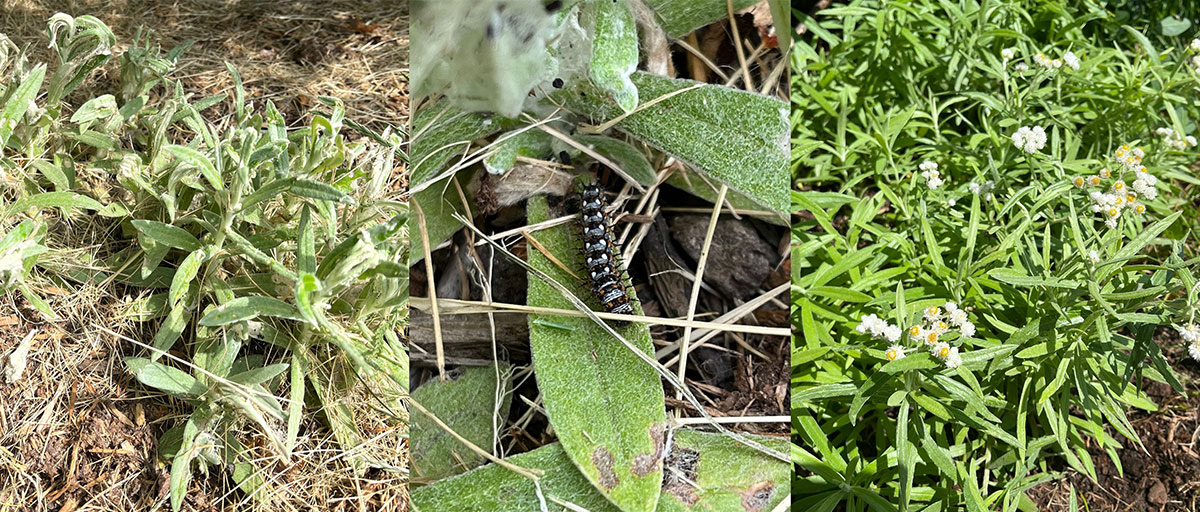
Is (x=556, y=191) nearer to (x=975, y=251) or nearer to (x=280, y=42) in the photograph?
(x=975, y=251)

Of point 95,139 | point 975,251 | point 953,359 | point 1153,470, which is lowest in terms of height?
point 1153,470

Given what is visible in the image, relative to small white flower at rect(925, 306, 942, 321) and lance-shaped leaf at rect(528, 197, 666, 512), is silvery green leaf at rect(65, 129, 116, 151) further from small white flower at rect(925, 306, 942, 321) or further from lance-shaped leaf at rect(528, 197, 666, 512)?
small white flower at rect(925, 306, 942, 321)

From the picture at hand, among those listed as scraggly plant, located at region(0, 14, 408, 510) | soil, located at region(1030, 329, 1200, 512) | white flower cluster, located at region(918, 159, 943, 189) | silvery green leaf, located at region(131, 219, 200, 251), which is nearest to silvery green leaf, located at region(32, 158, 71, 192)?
scraggly plant, located at region(0, 14, 408, 510)

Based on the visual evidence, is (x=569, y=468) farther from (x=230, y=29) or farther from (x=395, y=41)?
(x=230, y=29)

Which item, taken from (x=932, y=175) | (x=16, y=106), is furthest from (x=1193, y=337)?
(x=16, y=106)

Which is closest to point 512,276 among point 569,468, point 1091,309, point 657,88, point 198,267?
point 569,468

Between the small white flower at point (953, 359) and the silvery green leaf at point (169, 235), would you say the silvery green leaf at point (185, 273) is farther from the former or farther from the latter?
the small white flower at point (953, 359)
